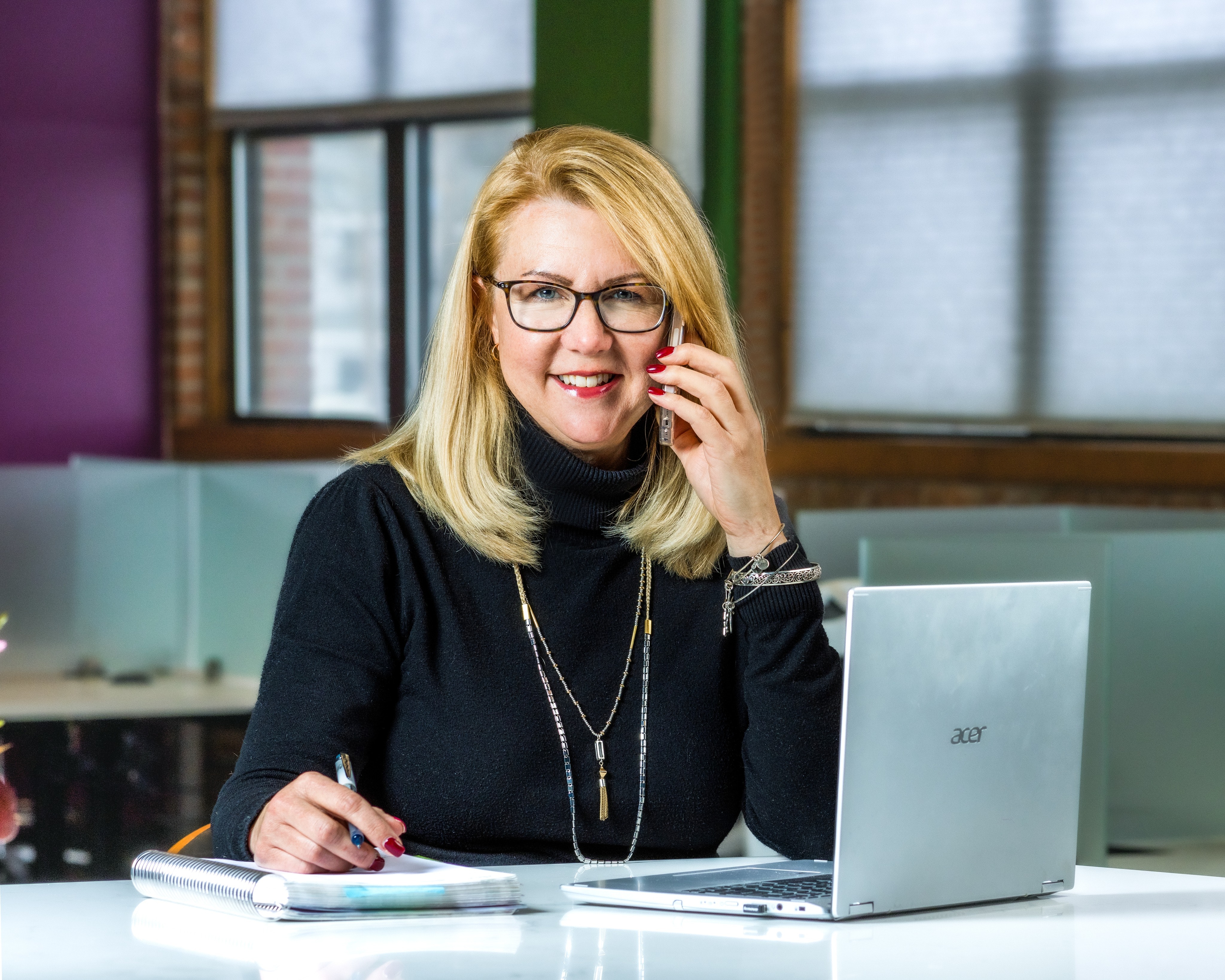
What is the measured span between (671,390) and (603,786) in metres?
0.39

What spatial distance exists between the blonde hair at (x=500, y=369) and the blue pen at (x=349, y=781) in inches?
13.3

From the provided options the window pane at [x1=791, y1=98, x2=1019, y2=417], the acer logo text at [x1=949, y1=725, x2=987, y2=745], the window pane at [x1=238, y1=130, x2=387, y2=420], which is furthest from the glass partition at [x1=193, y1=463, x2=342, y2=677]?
the acer logo text at [x1=949, y1=725, x2=987, y2=745]

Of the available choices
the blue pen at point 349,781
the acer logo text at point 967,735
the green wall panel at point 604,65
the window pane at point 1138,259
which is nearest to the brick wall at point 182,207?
the green wall panel at point 604,65

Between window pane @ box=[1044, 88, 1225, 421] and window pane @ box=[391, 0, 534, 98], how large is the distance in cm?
197

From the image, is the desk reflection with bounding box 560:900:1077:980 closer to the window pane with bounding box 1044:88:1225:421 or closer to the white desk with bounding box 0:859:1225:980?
the white desk with bounding box 0:859:1225:980

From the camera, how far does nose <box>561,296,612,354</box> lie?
4.93 ft

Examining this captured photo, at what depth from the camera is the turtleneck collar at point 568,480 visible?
5.21 ft

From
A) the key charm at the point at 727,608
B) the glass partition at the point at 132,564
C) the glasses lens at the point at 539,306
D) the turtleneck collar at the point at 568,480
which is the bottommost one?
the glass partition at the point at 132,564

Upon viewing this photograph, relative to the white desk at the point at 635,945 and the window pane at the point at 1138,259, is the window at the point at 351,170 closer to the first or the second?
the window pane at the point at 1138,259

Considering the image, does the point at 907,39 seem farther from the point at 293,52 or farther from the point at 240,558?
the point at 240,558

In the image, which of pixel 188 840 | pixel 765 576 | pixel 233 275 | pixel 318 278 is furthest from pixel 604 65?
pixel 188 840

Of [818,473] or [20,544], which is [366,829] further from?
[818,473]

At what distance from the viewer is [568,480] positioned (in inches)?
62.6

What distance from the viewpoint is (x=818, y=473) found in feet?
16.2
